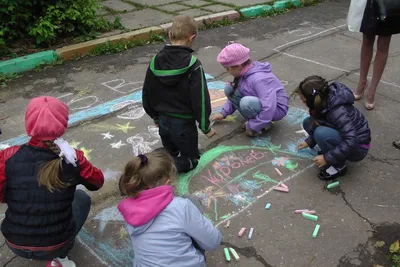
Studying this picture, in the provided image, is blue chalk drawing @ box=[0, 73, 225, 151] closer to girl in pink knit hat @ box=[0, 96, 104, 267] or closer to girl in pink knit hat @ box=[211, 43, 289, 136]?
girl in pink knit hat @ box=[211, 43, 289, 136]

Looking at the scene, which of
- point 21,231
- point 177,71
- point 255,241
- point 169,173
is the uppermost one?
point 177,71

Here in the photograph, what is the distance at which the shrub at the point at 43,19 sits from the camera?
518 centimetres

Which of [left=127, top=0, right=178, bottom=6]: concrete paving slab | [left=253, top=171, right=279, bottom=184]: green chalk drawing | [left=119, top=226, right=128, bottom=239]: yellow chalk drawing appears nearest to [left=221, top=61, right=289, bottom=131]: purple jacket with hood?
[left=253, top=171, right=279, bottom=184]: green chalk drawing

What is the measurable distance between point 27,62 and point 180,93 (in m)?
3.16

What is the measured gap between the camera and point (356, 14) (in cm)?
370

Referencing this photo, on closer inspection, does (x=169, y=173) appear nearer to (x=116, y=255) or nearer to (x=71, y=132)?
(x=116, y=255)

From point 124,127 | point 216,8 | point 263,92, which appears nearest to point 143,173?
point 263,92

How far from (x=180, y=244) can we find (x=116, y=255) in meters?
0.73

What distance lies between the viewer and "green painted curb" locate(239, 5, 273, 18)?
7.07 metres

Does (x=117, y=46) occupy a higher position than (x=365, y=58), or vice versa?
(x=365, y=58)

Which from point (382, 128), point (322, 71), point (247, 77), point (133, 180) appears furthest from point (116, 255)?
point (322, 71)

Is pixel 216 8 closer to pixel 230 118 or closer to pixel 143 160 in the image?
pixel 230 118

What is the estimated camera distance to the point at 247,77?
3.41 metres

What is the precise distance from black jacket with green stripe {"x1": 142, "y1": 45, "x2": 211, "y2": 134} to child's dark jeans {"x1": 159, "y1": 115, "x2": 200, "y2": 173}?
2.4 inches
